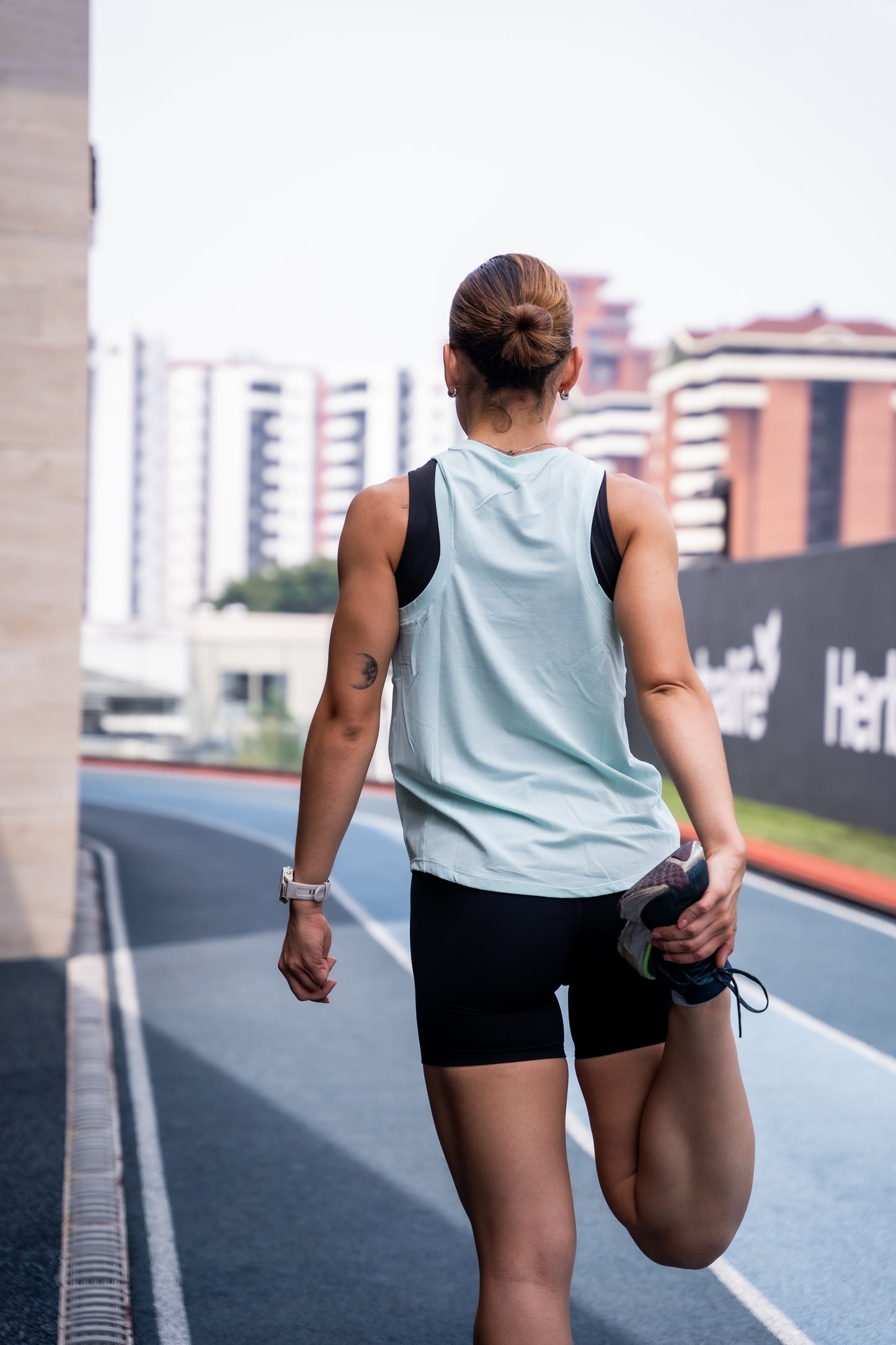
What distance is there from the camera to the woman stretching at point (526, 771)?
179cm

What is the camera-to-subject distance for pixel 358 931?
27.8 feet

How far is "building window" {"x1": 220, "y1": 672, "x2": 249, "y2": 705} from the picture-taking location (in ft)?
76.4

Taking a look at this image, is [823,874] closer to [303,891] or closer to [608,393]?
[303,891]

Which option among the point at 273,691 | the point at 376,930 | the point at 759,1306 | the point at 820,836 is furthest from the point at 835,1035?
the point at 273,691

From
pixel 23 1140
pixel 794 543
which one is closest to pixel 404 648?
pixel 23 1140

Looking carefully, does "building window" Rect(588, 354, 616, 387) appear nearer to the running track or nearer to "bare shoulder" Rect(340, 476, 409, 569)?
the running track

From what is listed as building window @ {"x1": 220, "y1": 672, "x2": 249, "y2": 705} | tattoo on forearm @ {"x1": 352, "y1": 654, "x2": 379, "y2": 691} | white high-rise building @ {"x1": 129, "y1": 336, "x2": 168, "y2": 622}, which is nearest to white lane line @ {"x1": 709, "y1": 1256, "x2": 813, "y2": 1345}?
tattoo on forearm @ {"x1": 352, "y1": 654, "x2": 379, "y2": 691}

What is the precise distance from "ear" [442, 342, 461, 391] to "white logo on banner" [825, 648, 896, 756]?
10094mm

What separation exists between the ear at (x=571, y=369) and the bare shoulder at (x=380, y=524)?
0.97 feet

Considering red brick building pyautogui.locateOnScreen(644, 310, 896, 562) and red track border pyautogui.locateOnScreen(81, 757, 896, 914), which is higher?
red brick building pyautogui.locateOnScreen(644, 310, 896, 562)

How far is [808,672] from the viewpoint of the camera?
1326 cm

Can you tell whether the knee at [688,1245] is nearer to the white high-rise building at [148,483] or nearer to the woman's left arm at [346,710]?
the woman's left arm at [346,710]

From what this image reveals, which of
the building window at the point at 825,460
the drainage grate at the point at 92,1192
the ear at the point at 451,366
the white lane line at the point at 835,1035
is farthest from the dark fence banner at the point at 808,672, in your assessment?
the building window at the point at 825,460

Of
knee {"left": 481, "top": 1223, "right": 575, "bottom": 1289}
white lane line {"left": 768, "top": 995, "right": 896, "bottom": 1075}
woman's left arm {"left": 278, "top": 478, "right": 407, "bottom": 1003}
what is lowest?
white lane line {"left": 768, "top": 995, "right": 896, "bottom": 1075}
